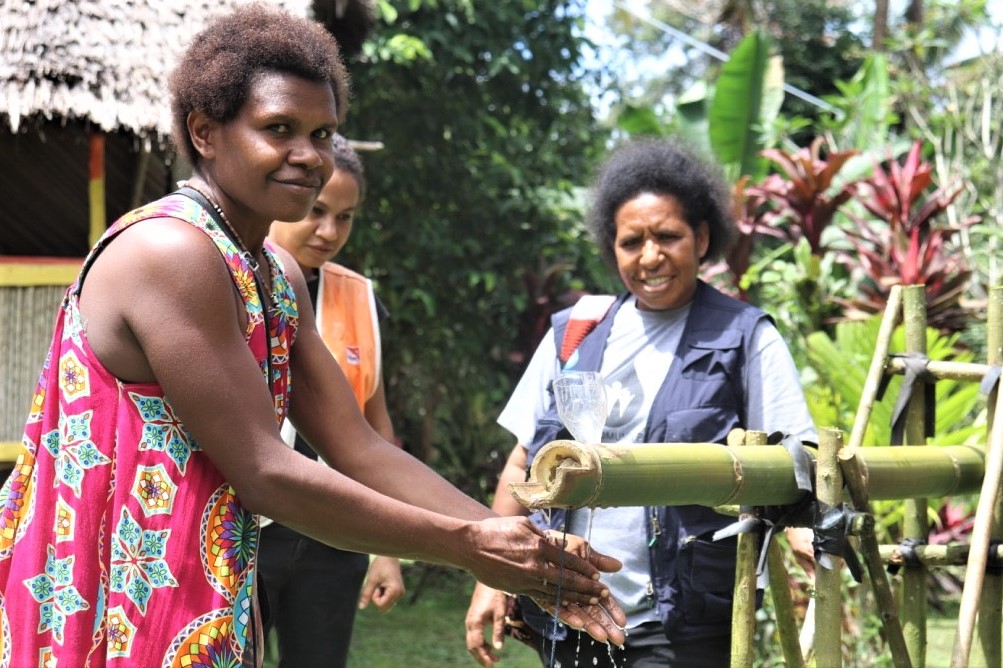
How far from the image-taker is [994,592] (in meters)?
3.04

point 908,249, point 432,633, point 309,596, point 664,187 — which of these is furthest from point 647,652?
point 432,633

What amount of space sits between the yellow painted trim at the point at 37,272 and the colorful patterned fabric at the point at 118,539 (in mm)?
4169

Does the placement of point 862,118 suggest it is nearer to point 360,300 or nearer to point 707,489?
point 360,300

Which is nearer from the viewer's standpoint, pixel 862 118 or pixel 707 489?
pixel 707 489

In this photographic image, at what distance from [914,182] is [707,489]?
196 inches

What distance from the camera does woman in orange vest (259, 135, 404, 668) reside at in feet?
11.5

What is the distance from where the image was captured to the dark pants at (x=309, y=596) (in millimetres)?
3488

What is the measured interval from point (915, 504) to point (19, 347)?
4.42 m

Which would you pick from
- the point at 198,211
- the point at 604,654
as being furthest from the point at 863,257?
the point at 198,211

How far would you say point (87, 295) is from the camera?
6.52 feet

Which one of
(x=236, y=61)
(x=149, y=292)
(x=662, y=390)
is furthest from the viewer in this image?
(x=662, y=390)

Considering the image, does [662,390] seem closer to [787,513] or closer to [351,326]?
[787,513]

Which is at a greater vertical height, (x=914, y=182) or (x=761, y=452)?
(x=914, y=182)

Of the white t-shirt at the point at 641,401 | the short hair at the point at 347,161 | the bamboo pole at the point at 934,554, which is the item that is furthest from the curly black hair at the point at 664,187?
the bamboo pole at the point at 934,554
